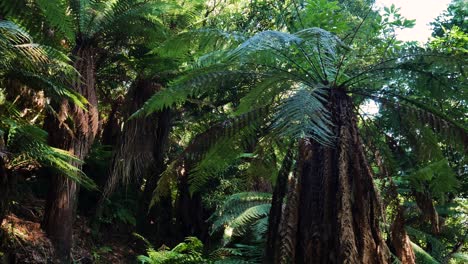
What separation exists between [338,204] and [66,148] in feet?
A: 13.2

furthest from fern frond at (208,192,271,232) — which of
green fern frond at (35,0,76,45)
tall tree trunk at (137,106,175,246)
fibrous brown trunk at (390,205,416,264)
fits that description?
fibrous brown trunk at (390,205,416,264)

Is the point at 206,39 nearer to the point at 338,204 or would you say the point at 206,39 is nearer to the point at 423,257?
the point at 338,204

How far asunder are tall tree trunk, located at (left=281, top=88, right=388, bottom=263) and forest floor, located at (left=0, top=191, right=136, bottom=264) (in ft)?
13.0

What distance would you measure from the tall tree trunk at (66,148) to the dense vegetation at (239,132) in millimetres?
23

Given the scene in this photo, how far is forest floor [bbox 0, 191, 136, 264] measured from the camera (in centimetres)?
549

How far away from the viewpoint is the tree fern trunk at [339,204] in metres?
2.70

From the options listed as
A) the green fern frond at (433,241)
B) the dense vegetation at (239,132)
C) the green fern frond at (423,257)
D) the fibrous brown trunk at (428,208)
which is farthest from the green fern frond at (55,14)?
the green fern frond at (433,241)

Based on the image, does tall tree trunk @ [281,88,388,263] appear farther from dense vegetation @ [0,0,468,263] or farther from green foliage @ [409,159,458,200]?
green foliage @ [409,159,458,200]

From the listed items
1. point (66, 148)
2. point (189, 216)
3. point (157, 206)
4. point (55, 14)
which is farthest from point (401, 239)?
point (157, 206)

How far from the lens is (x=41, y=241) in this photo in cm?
567

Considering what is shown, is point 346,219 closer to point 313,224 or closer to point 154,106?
point 313,224

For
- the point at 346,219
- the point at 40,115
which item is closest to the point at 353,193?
the point at 346,219

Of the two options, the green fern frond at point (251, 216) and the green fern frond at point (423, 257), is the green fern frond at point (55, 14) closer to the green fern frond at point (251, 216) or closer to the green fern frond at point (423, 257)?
the green fern frond at point (251, 216)

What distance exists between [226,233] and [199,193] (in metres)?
1.46
